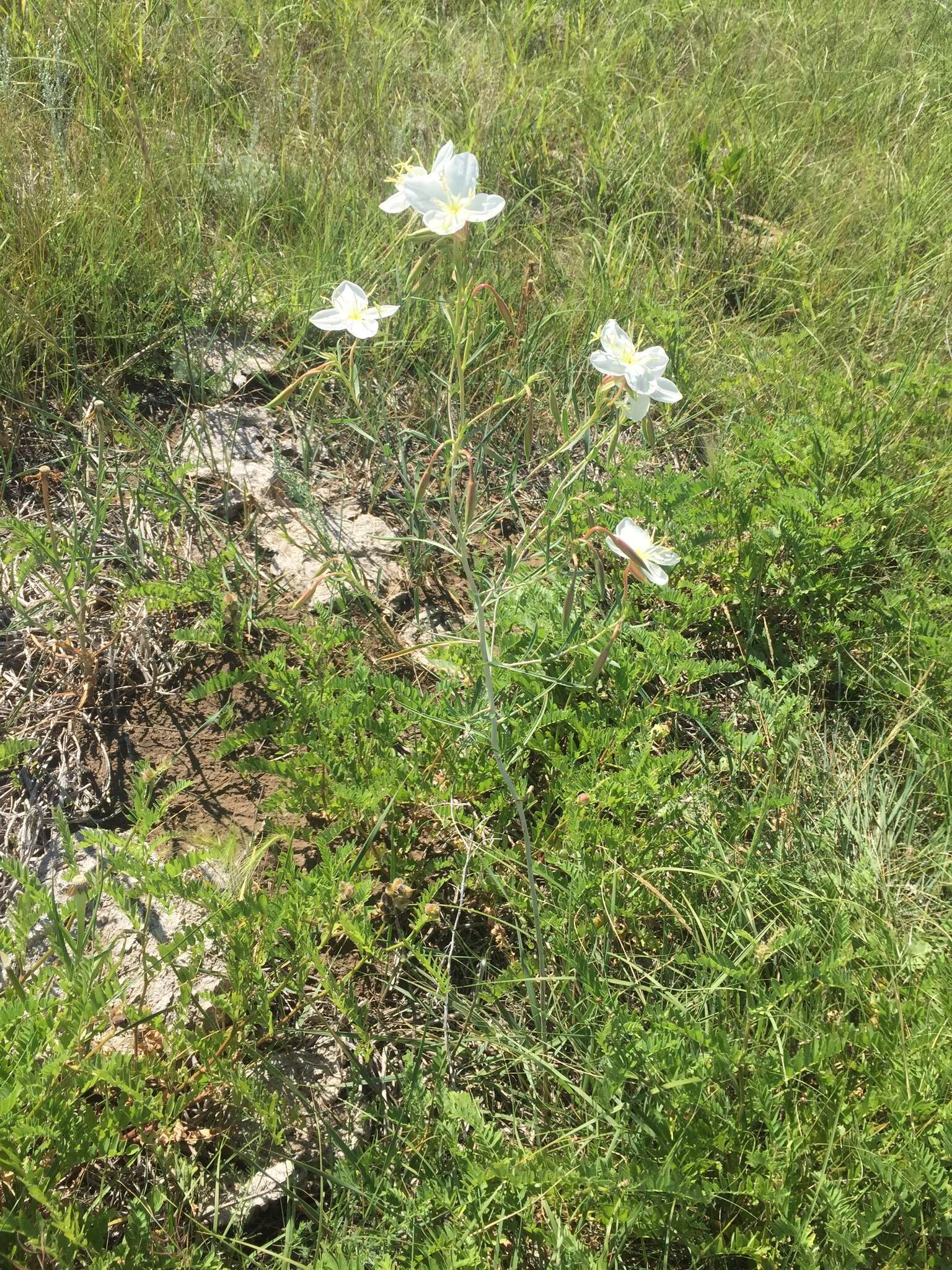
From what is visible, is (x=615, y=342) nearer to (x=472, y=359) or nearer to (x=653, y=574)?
(x=472, y=359)

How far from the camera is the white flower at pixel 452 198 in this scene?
147cm

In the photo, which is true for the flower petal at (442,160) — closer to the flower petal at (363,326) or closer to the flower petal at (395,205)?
the flower petal at (395,205)

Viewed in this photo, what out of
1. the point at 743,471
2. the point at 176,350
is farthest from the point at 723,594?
the point at 176,350

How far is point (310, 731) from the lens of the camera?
1921 millimetres

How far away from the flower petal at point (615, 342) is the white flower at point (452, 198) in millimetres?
257

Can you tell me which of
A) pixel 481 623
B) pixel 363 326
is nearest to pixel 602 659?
pixel 481 623

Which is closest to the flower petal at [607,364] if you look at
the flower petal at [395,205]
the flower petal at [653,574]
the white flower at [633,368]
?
the white flower at [633,368]

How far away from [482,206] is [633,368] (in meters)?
0.35

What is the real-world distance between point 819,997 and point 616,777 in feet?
1.71

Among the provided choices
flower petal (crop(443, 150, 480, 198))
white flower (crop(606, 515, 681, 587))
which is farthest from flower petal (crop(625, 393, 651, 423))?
flower petal (crop(443, 150, 480, 198))

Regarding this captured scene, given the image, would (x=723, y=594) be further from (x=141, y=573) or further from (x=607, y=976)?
(x=141, y=573)

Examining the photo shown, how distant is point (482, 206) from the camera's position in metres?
1.48

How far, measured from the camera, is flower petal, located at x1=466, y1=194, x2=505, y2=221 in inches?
57.9

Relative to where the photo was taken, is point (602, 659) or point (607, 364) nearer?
point (607, 364)
